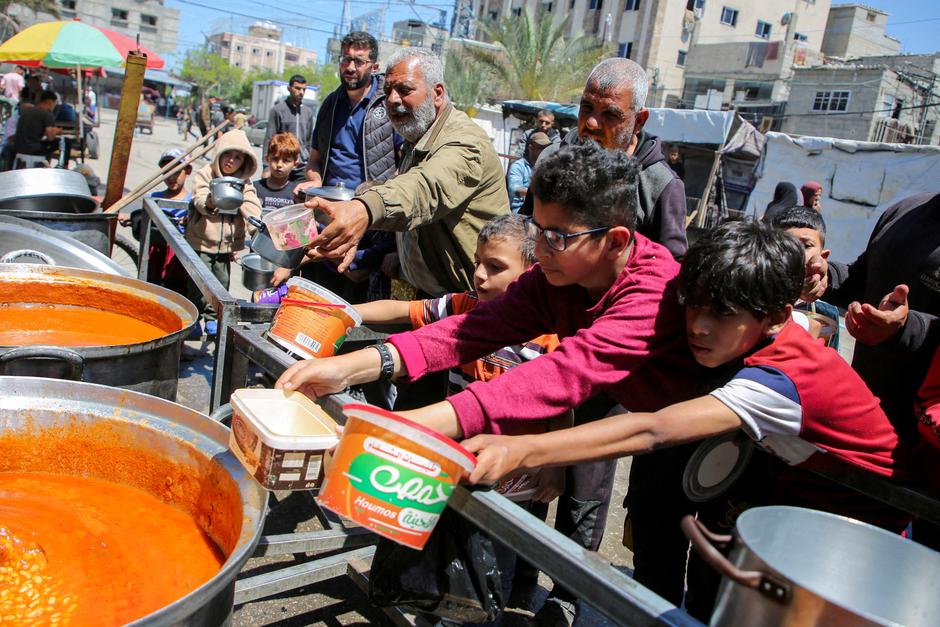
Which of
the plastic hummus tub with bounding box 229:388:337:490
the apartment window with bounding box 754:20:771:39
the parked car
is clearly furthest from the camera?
the apartment window with bounding box 754:20:771:39

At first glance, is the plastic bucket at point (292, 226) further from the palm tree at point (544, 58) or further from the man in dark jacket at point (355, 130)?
the palm tree at point (544, 58)

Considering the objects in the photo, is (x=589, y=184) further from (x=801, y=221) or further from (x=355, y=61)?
(x=355, y=61)

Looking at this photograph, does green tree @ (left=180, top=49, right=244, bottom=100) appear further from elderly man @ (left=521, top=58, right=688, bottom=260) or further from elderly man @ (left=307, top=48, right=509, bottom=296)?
elderly man @ (left=521, top=58, right=688, bottom=260)

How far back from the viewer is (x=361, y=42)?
484cm

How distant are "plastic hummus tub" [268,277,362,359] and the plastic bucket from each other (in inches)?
8.1

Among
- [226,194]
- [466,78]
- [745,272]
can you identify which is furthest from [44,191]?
[466,78]

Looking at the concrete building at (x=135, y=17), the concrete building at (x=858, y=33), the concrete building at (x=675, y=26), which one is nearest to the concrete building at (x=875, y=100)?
the concrete building at (x=675, y=26)

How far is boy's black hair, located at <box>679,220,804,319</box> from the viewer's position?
1.65m

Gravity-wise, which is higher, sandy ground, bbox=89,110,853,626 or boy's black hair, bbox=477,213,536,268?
boy's black hair, bbox=477,213,536,268

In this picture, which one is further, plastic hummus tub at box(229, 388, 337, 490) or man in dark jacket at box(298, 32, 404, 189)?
man in dark jacket at box(298, 32, 404, 189)

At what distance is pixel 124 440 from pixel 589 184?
1328mm

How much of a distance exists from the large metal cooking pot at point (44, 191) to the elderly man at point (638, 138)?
288 centimetres

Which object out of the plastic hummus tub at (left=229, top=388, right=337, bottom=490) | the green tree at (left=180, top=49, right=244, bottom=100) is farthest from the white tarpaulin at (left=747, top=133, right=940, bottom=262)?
the green tree at (left=180, top=49, right=244, bottom=100)

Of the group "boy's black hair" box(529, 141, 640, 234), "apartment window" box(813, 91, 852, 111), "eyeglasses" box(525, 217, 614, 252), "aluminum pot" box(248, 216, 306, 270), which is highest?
"apartment window" box(813, 91, 852, 111)
